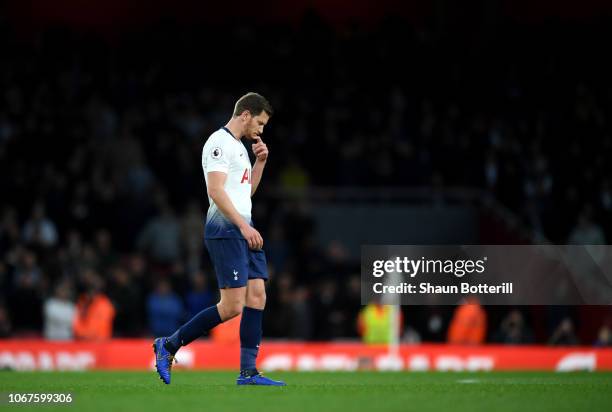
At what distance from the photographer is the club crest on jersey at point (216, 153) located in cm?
935

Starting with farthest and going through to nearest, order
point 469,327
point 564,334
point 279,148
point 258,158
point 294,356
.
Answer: point 279,148
point 469,327
point 564,334
point 294,356
point 258,158

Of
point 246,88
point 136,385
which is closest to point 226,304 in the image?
point 136,385

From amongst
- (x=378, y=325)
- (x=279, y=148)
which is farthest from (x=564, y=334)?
(x=279, y=148)

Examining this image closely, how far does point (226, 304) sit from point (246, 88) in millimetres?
16959

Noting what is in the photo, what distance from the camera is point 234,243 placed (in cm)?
934

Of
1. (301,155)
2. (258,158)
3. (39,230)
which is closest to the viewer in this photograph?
(258,158)

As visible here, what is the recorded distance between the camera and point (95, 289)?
19.2 meters

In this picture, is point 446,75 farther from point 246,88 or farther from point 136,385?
point 136,385

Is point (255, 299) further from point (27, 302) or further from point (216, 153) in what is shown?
point (27, 302)

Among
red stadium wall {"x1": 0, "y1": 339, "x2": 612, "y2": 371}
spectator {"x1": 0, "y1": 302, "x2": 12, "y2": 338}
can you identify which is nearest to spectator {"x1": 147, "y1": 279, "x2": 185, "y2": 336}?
red stadium wall {"x1": 0, "y1": 339, "x2": 612, "y2": 371}

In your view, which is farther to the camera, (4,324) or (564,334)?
(564,334)

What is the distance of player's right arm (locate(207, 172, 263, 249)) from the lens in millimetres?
9234

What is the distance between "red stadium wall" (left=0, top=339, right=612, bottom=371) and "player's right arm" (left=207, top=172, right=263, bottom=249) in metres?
8.57

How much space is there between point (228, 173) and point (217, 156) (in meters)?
0.18
